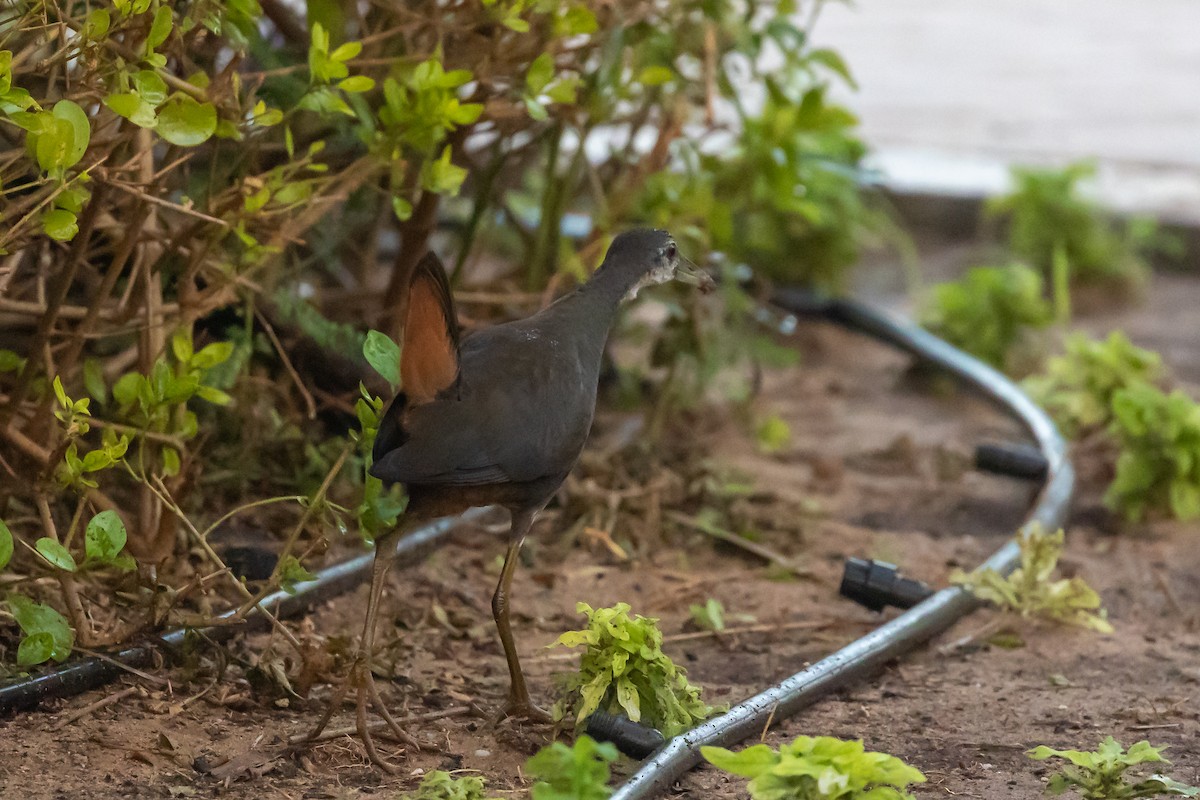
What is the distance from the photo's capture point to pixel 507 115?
2980 millimetres

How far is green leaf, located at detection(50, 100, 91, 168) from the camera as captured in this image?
195 centimetres

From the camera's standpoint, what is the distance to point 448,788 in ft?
6.24

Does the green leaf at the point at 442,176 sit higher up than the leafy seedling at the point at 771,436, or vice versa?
→ the green leaf at the point at 442,176

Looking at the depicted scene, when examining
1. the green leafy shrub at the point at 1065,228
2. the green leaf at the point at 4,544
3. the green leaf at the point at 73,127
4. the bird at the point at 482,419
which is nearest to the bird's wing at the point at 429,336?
the bird at the point at 482,419

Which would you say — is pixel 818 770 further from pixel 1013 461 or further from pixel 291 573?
pixel 1013 461

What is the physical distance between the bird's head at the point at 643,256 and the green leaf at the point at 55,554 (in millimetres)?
959

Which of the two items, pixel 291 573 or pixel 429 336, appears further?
pixel 291 573

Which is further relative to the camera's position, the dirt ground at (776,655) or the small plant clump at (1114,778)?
the dirt ground at (776,655)

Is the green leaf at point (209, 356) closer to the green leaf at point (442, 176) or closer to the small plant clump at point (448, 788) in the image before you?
the green leaf at point (442, 176)

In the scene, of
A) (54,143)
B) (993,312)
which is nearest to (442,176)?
(54,143)

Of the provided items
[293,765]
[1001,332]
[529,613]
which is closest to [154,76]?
[293,765]

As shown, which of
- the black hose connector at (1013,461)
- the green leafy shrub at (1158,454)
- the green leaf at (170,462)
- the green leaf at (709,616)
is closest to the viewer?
the green leaf at (170,462)

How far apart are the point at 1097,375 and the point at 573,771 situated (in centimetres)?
248

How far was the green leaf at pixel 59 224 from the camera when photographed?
6.55 feet
